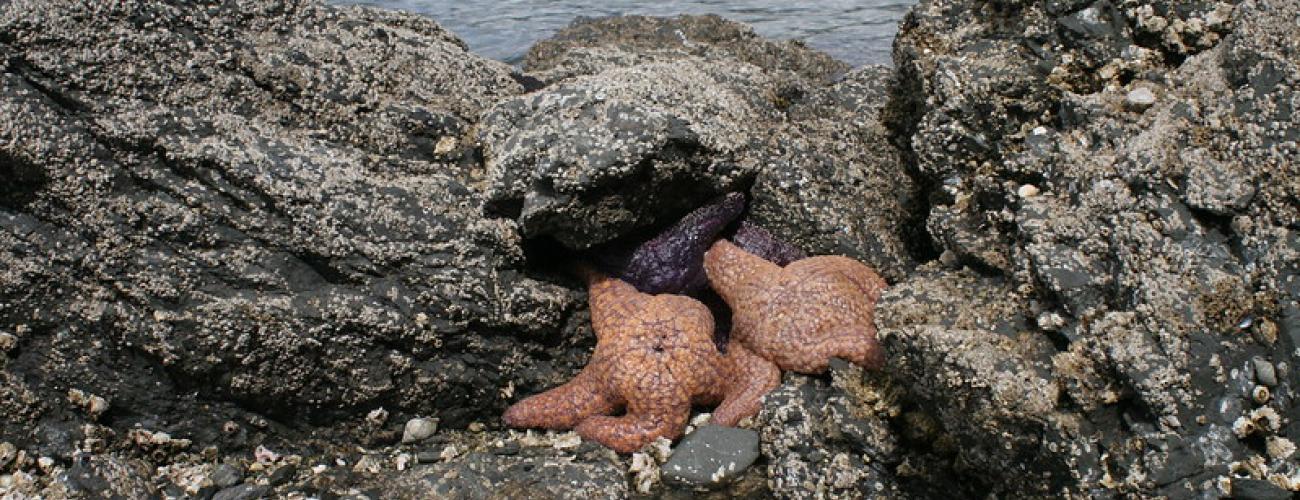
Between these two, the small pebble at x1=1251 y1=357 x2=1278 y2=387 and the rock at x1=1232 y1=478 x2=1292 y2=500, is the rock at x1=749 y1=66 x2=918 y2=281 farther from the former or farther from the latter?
the rock at x1=1232 y1=478 x2=1292 y2=500

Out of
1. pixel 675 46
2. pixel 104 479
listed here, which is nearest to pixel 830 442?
pixel 104 479

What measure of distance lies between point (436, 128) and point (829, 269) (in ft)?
8.06

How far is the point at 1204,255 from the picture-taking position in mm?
3725

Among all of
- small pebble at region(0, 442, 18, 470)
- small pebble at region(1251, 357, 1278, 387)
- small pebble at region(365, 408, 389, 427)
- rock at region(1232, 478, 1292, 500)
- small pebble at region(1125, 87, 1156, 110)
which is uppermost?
small pebble at region(1125, 87, 1156, 110)

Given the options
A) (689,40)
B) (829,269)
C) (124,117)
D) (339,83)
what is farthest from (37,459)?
(689,40)

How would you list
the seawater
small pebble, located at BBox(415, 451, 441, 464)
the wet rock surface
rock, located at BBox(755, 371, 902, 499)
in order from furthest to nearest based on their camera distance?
the seawater → small pebble, located at BBox(415, 451, 441, 464) → rock, located at BBox(755, 371, 902, 499) → the wet rock surface

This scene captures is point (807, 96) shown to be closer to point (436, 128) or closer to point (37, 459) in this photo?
point (436, 128)

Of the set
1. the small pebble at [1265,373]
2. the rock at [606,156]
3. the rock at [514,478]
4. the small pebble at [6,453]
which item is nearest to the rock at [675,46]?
the rock at [606,156]

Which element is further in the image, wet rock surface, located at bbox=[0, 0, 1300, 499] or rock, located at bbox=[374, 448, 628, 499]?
rock, located at bbox=[374, 448, 628, 499]

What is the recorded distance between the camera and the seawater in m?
12.2

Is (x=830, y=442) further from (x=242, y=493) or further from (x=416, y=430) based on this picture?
(x=242, y=493)

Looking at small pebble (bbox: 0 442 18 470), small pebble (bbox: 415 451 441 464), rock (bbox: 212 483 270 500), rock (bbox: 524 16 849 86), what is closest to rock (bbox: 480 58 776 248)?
small pebble (bbox: 415 451 441 464)

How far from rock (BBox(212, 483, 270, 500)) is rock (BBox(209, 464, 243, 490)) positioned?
4 centimetres

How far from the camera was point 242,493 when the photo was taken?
4562 millimetres
